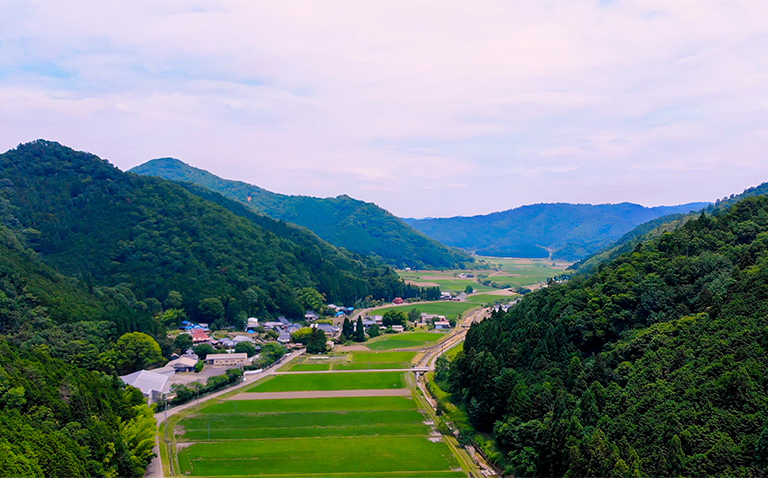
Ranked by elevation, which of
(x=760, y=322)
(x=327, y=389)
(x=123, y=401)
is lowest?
(x=327, y=389)

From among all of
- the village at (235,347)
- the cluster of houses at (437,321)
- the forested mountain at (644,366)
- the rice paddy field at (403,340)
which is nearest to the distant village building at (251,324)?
the village at (235,347)

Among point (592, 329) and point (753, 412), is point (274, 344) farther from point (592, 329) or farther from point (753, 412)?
point (753, 412)

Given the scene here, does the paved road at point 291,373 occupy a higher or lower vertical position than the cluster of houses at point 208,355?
lower

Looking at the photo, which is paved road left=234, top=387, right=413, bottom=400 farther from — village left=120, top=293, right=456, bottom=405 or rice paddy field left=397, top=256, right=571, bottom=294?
rice paddy field left=397, top=256, right=571, bottom=294

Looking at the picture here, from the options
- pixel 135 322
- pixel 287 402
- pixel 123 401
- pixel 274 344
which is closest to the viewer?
pixel 123 401

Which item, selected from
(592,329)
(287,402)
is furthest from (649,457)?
(287,402)

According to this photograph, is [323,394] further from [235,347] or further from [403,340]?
[403,340]

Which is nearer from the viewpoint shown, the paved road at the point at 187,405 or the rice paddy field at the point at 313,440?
the paved road at the point at 187,405

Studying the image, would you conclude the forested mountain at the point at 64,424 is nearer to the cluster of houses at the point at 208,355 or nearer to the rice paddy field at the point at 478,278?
the cluster of houses at the point at 208,355
